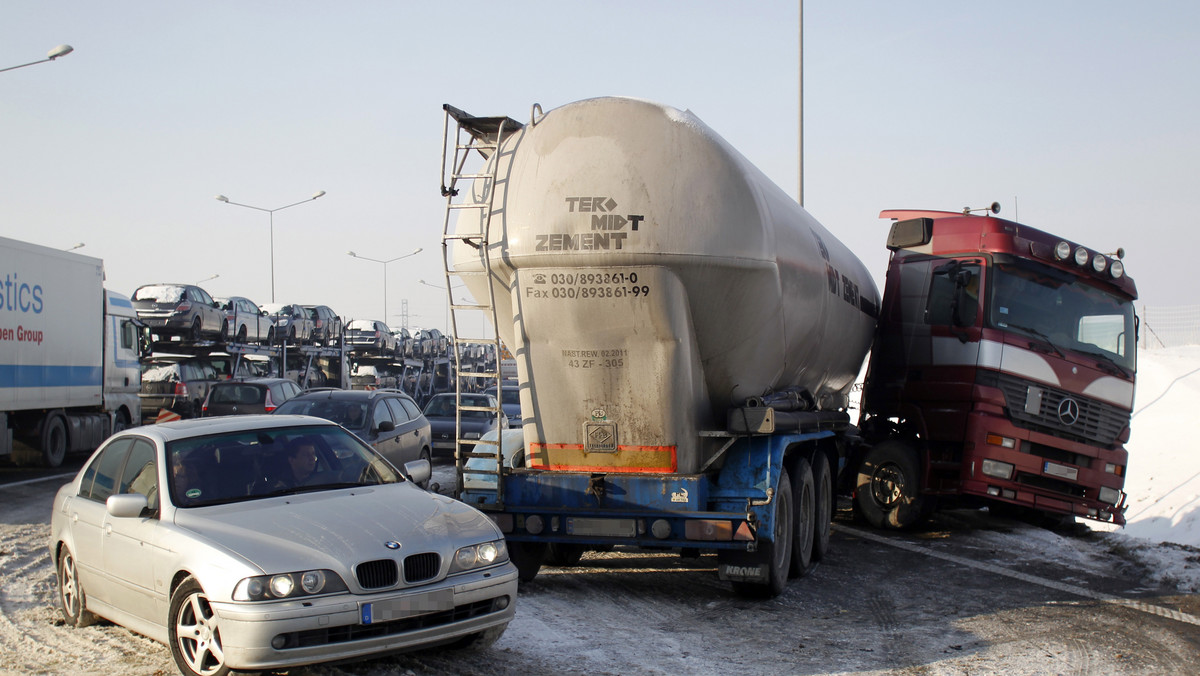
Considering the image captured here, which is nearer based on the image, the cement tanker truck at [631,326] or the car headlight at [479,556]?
the car headlight at [479,556]

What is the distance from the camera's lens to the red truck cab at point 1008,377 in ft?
38.7

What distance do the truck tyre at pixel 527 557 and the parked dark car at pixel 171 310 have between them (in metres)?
21.3

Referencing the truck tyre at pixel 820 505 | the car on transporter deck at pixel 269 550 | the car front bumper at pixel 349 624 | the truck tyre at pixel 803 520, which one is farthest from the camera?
the truck tyre at pixel 820 505

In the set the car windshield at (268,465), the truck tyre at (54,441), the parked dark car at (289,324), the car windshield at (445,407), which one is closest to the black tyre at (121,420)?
the truck tyre at (54,441)

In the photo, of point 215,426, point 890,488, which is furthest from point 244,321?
point 215,426

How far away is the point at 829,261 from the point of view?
10500 mm

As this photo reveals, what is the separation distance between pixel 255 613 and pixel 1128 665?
525cm

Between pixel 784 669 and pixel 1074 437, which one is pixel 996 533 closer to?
pixel 1074 437

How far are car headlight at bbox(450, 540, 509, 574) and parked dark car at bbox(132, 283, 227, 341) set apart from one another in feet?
77.2

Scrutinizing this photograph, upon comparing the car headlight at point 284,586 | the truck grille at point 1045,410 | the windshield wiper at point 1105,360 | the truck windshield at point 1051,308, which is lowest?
the car headlight at point 284,586

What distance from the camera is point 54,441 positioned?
1850 centimetres

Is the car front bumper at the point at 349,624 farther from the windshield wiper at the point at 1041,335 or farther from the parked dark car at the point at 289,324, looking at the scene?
the parked dark car at the point at 289,324

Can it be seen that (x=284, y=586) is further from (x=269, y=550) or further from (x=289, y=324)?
(x=289, y=324)

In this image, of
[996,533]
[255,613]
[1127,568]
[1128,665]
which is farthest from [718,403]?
[996,533]
